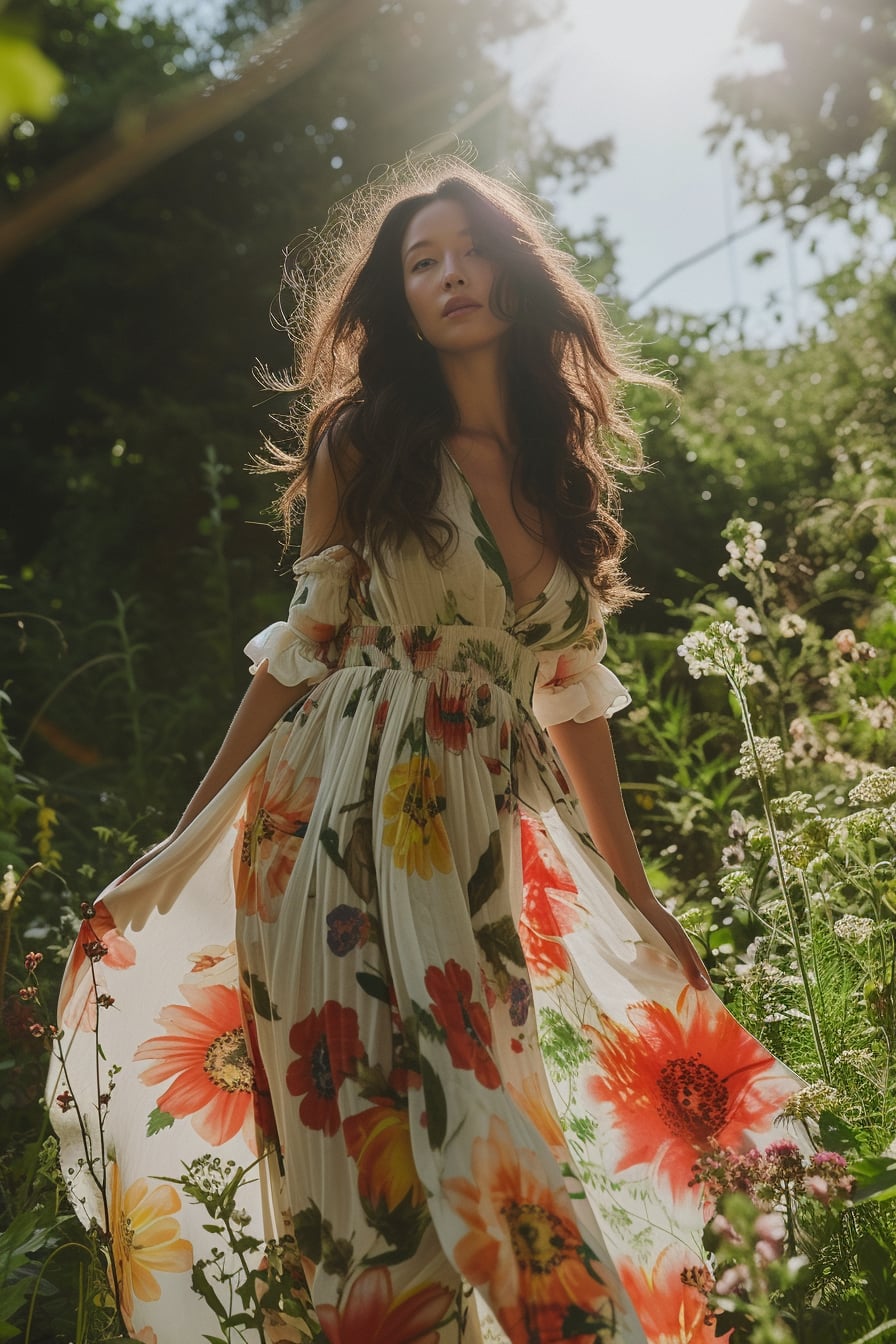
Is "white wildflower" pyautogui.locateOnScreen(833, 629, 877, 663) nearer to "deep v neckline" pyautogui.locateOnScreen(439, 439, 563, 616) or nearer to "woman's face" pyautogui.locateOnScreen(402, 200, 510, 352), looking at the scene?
"deep v neckline" pyautogui.locateOnScreen(439, 439, 563, 616)

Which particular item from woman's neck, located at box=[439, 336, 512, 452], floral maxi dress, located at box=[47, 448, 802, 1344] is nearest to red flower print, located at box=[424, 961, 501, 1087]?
floral maxi dress, located at box=[47, 448, 802, 1344]

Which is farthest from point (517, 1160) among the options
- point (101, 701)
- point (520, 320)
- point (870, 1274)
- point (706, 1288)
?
point (101, 701)

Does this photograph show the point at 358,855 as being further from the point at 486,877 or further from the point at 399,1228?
the point at 399,1228

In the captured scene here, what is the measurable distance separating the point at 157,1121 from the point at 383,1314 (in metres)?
0.55

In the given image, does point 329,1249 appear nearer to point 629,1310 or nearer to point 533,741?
point 629,1310

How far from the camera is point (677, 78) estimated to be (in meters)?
5.74

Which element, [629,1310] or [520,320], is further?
[520,320]

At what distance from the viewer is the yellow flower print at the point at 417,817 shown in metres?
1.67

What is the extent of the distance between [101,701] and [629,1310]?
410cm

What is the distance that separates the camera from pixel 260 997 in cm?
175

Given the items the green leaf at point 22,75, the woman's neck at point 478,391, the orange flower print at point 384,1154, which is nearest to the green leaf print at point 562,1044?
the orange flower print at point 384,1154

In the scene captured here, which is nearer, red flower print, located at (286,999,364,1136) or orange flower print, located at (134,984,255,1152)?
red flower print, located at (286,999,364,1136)

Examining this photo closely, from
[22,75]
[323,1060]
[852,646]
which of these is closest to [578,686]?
[323,1060]

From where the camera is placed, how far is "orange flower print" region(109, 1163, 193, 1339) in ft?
5.91
